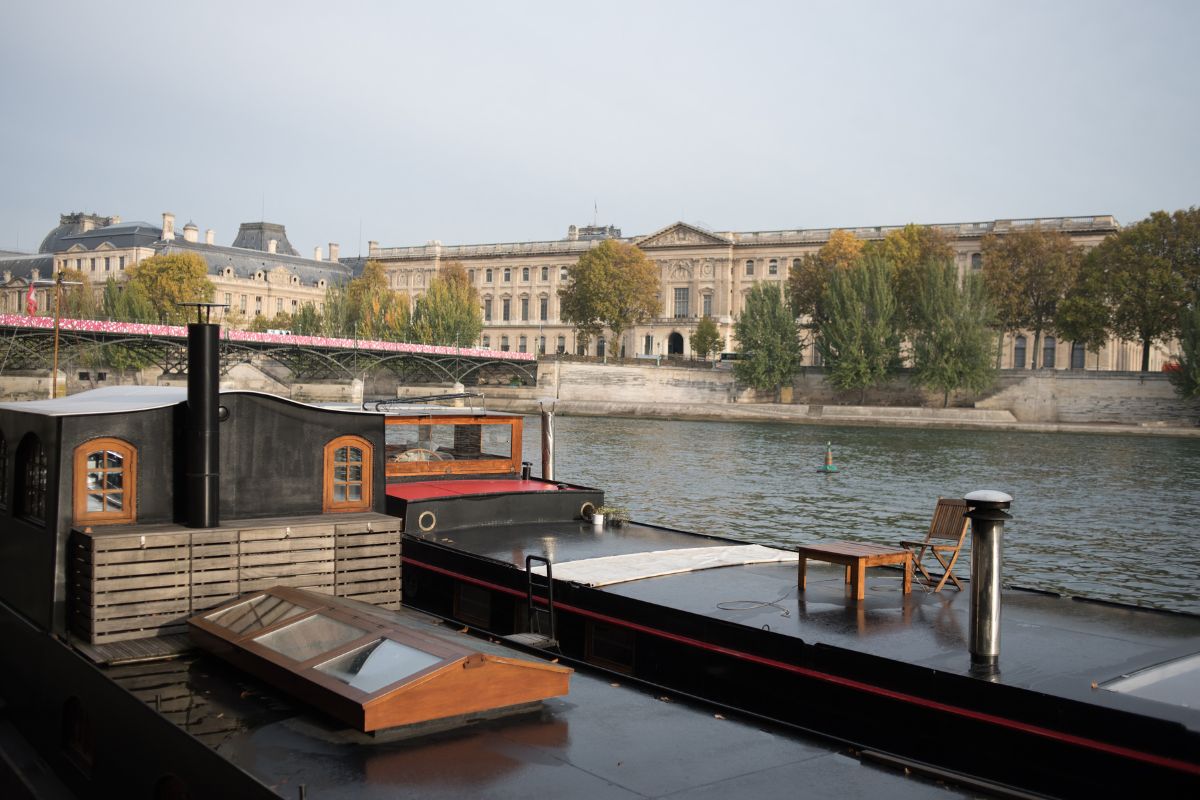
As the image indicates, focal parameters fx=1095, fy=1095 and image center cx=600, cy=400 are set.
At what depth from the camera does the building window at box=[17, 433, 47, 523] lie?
715cm

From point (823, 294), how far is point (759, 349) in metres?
4.82

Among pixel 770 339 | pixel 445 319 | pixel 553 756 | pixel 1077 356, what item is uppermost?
pixel 445 319

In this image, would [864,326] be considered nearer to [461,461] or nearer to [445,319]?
[445,319]

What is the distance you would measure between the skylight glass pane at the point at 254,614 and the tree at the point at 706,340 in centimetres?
6688

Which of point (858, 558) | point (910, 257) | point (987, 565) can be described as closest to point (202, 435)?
point (858, 558)

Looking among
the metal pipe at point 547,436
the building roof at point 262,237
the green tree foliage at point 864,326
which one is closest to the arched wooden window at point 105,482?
the metal pipe at point 547,436

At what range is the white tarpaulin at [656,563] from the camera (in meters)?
8.78

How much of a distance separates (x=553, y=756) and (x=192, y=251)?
9146 centimetres

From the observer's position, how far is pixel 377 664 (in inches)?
213

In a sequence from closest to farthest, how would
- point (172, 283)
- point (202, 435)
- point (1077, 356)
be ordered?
point (202, 435) < point (1077, 356) < point (172, 283)

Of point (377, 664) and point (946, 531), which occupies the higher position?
point (946, 531)

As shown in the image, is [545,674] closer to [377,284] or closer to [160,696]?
[160,696]

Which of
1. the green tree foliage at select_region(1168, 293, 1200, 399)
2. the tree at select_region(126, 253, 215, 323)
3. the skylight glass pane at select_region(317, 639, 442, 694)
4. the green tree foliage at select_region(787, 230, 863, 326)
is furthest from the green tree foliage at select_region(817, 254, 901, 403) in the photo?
the skylight glass pane at select_region(317, 639, 442, 694)

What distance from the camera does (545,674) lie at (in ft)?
18.5
